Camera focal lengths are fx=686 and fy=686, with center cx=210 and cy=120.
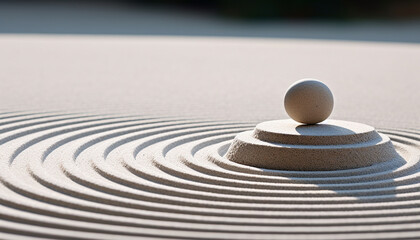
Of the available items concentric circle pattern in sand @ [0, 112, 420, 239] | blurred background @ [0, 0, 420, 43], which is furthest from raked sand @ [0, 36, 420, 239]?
blurred background @ [0, 0, 420, 43]

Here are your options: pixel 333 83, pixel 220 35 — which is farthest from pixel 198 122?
pixel 220 35

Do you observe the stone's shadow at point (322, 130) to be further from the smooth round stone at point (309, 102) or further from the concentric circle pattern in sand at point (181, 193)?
the concentric circle pattern in sand at point (181, 193)

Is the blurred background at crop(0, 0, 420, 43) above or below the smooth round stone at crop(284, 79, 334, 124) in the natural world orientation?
above

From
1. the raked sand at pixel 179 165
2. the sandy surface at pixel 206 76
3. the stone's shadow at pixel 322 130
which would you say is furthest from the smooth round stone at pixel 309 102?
the sandy surface at pixel 206 76

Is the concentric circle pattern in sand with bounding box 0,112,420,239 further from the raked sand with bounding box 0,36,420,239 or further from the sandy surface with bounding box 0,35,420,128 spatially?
the sandy surface with bounding box 0,35,420,128

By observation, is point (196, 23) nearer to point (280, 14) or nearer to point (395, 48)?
point (280, 14)
